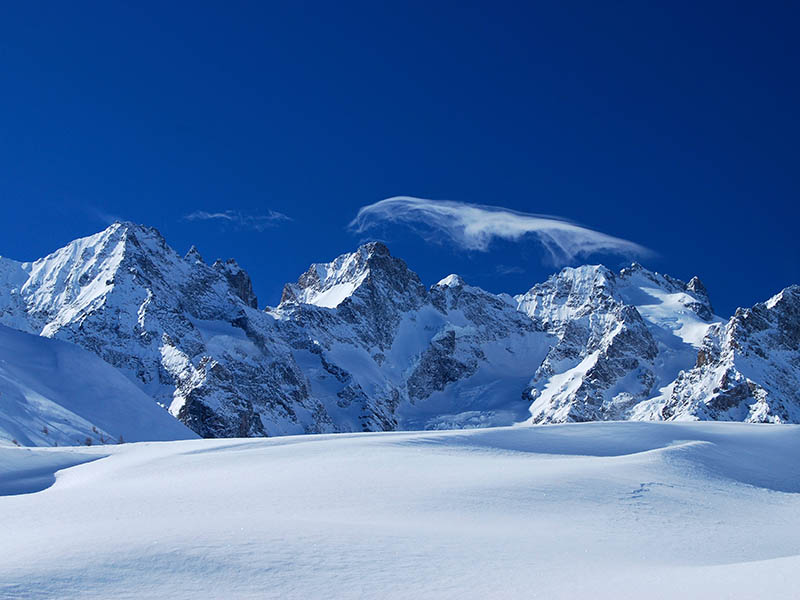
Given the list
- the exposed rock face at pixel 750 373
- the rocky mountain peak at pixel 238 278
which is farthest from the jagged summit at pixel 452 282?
the exposed rock face at pixel 750 373

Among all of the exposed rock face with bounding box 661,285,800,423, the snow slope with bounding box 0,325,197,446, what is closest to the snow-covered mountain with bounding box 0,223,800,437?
the exposed rock face with bounding box 661,285,800,423

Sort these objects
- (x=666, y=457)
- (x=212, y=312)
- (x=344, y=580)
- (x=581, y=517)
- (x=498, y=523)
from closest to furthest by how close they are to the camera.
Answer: (x=344, y=580) → (x=498, y=523) → (x=581, y=517) → (x=666, y=457) → (x=212, y=312)

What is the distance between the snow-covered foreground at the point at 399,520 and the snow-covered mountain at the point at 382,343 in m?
65.3

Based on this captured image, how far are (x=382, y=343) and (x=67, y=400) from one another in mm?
129297

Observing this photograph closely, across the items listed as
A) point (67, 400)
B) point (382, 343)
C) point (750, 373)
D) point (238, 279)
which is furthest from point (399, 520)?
point (382, 343)

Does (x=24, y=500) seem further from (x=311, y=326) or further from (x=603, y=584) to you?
(x=311, y=326)

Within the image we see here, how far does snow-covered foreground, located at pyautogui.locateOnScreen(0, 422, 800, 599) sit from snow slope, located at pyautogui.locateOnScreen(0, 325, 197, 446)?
14.0 feet

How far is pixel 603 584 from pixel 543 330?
17918 centimetres

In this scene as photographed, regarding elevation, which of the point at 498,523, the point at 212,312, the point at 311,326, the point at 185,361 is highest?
the point at 311,326

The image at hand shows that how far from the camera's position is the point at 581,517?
33.0 feet

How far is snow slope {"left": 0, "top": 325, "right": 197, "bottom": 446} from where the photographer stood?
66.0 feet

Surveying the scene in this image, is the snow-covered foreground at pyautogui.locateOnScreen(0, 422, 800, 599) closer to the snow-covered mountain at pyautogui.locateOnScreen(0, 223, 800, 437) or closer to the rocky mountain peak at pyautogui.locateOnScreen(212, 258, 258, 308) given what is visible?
the snow-covered mountain at pyautogui.locateOnScreen(0, 223, 800, 437)

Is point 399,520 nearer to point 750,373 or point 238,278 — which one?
point 750,373

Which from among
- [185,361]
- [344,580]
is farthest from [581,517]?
[185,361]
